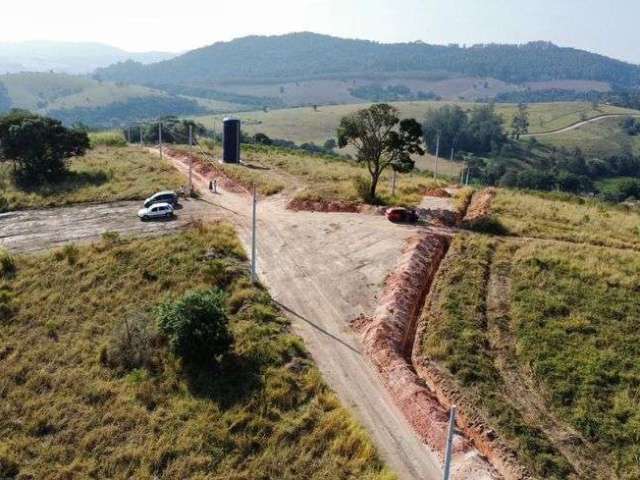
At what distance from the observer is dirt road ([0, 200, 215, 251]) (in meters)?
49.0

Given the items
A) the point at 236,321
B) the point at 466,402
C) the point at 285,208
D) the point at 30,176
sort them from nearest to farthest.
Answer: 1. the point at 466,402
2. the point at 236,321
3. the point at 285,208
4. the point at 30,176

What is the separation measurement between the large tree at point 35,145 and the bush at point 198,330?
46.2 meters

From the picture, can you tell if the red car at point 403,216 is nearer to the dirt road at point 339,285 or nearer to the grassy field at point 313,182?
the dirt road at point 339,285

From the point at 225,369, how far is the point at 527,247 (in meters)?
24.6

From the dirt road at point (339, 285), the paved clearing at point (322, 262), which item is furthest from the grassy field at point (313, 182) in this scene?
the dirt road at point (339, 285)

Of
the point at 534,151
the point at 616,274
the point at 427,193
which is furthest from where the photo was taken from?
the point at 534,151

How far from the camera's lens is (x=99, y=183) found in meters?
66.0

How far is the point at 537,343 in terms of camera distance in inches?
1214

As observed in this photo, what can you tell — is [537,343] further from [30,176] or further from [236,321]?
[30,176]

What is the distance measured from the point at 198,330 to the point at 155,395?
382 centimetres

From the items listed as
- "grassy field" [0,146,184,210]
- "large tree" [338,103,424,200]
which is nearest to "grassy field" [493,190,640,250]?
"large tree" [338,103,424,200]

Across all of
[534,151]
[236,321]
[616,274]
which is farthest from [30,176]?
[534,151]

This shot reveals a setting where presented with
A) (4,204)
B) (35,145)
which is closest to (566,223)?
(4,204)

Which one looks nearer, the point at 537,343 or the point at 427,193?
the point at 537,343
